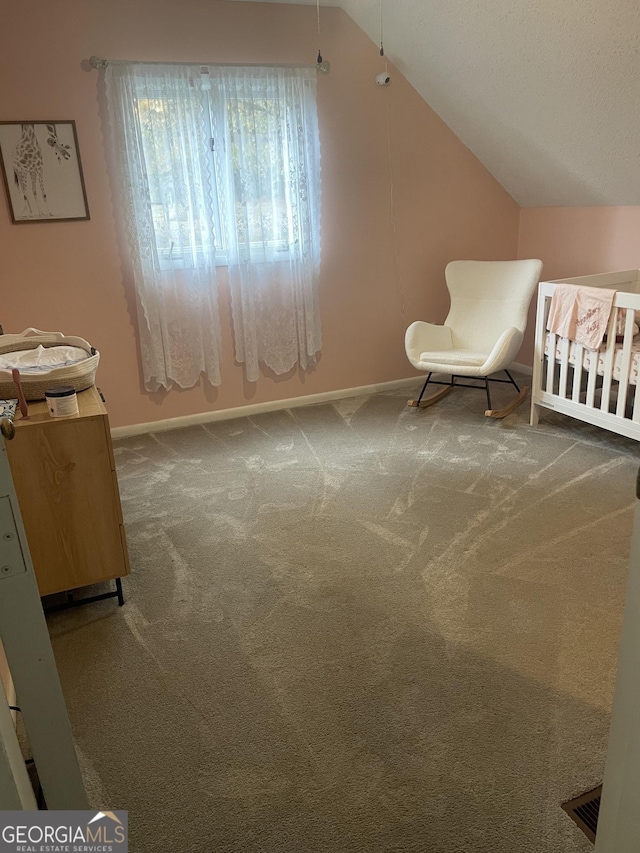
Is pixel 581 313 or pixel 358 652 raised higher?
pixel 581 313

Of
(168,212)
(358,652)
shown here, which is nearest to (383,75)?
(168,212)

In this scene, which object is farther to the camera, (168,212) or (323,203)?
(323,203)

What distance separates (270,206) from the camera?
3.83m

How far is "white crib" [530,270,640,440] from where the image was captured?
125 inches

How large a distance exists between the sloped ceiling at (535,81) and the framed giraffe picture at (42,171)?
5.86 feet

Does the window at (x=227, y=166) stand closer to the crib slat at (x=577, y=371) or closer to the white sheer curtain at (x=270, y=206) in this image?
the white sheer curtain at (x=270, y=206)

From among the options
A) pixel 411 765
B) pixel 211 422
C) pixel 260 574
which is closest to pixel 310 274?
pixel 211 422

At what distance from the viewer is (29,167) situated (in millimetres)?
3322

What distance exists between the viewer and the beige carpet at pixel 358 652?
153 centimetres

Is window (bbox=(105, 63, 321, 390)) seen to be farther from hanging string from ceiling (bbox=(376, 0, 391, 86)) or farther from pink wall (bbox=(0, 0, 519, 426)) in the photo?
hanging string from ceiling (bbox=(376, 0, 391, 86))

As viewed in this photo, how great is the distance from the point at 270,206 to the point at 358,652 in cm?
272

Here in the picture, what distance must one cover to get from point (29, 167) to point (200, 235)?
916 millimetres

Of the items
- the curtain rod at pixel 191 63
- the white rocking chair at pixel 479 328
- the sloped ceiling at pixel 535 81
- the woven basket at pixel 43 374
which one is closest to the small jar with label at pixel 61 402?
the woven basket at pixel 43 374

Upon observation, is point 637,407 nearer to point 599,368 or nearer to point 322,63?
point 599,368
